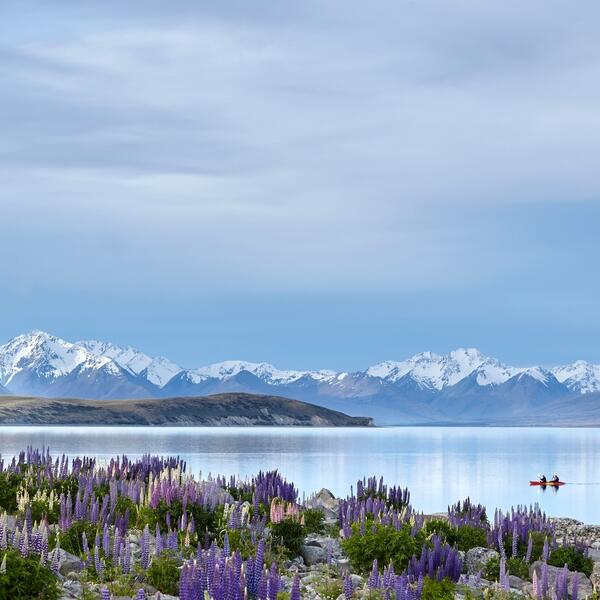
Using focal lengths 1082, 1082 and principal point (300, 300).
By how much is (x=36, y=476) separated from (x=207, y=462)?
2815 inches

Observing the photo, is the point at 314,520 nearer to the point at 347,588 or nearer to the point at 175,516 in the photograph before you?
the point at 175,516

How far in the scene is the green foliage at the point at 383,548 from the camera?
66.5 ft

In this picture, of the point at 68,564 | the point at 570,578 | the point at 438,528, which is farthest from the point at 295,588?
the point at 438,528

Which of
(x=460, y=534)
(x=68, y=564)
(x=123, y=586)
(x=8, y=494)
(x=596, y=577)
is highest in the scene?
(x=8, y=494)

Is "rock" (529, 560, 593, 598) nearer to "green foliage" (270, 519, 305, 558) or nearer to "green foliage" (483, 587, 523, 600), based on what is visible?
"green foliage" (483, 587, 523, 600)

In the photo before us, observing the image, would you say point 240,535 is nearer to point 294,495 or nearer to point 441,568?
point 441,568

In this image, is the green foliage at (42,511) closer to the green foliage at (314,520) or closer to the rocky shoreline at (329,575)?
the rocky shoreline at (329,575)

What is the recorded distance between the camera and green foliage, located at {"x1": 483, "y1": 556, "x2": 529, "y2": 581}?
2166 centimetres

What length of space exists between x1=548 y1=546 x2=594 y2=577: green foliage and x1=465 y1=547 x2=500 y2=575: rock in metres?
1.40

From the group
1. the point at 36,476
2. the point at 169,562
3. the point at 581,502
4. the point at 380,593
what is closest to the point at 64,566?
the point at 169,562

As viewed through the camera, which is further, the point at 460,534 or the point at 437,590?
the point at 460,534

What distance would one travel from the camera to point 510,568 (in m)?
22.3

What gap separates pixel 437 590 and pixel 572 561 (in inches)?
284

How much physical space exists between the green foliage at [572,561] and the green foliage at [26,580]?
38.9 ft
